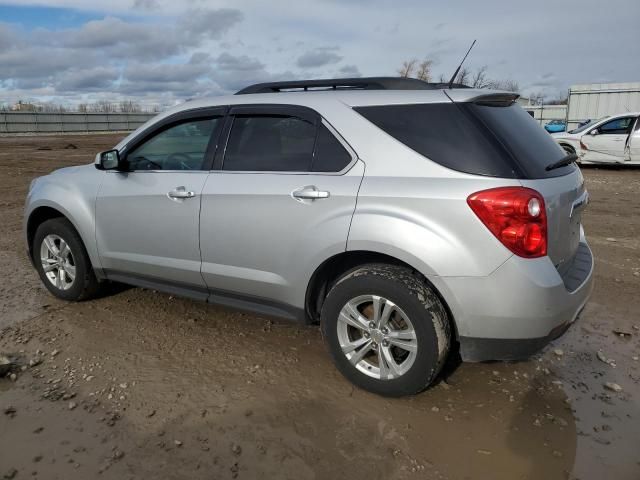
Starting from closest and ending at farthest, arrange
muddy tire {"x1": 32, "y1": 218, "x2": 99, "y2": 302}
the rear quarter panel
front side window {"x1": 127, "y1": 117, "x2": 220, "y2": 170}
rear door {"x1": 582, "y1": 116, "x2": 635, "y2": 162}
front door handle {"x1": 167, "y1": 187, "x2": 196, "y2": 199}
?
the rear quarter panel
front door handle {"x1": 167, "y1": 187, "x2": 196, "y2": 199}
front side window {"x1": 127, "y1": 117, "x2": 220, "y2": 170}
muddy tire {"x1": 32, "y1": 218, "x2": 99, "y2": 302}
rear door {"x1": 582, "y1": 116, "x2": 635, "y2": 162}

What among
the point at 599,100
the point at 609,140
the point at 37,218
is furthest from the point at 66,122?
the point at 37,218

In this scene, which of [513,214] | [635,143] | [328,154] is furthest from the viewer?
[635,143]

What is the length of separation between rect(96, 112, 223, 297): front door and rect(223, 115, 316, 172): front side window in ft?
0.67

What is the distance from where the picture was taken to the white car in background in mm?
13406

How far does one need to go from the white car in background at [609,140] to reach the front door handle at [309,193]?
12.1 meters

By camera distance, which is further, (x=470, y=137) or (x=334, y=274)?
(x=334, y=274)

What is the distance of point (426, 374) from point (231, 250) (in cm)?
149

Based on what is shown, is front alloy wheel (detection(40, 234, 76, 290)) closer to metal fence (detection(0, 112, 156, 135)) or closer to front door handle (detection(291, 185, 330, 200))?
front door handle (detection(291, 185, 330, 200))

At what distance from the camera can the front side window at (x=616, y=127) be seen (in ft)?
44.5

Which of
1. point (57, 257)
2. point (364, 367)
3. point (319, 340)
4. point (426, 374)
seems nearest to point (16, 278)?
point (57, 257)

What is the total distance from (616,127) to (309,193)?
44.1ft

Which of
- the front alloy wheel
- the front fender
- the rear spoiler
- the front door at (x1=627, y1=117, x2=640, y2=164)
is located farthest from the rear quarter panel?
the front door at (x1=627, y1=117, x2=640, y2=164)

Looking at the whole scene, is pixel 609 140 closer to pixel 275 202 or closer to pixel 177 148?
pixel 177 148

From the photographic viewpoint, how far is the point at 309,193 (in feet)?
10.3
